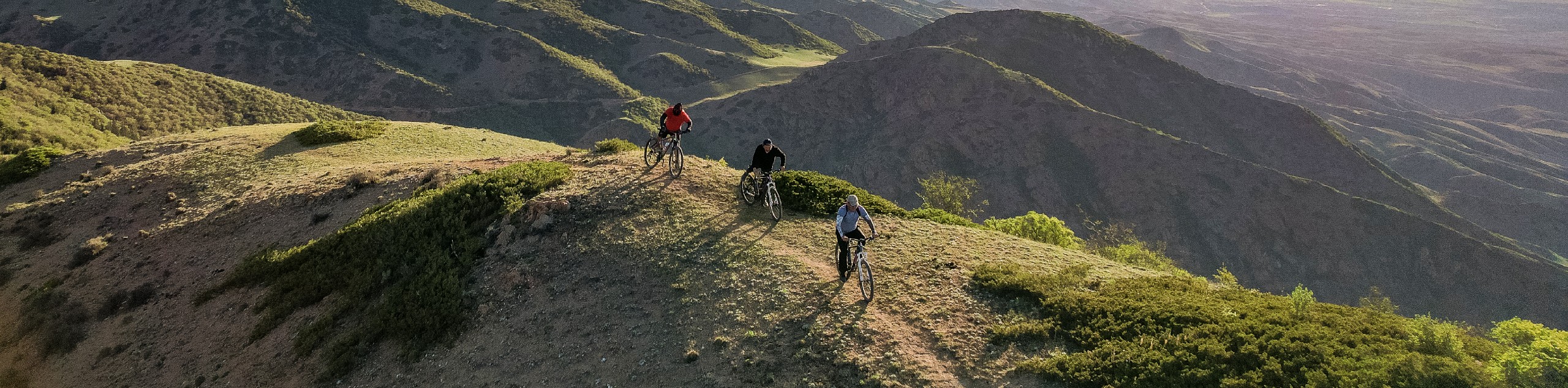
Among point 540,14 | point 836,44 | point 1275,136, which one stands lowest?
point 1275,136

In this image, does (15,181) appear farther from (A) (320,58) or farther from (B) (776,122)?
(A) (320,58)

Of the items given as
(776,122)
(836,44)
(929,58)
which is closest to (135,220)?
(776,122)

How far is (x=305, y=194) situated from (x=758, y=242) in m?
19.1

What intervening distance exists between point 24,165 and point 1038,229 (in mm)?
49585

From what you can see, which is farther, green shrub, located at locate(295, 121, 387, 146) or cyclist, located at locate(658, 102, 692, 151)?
green shrub, located at locate(295, 121, 387, 146)

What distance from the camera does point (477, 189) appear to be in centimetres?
1820

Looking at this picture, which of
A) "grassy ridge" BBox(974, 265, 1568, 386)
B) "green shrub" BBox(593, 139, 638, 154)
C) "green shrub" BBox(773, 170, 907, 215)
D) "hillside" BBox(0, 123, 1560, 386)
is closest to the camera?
"grassy ridge" BBox(974, 265, 1568, 386)

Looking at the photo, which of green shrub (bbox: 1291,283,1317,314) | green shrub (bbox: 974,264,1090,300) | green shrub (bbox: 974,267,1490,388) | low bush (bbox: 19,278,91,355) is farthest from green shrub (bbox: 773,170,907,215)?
low bush (bbox: 19,278,91,355)

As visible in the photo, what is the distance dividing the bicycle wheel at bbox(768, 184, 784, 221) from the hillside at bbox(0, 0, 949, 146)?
85698 mm

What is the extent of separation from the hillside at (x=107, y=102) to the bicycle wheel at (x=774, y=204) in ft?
163

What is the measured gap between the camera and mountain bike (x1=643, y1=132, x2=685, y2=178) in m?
19.5

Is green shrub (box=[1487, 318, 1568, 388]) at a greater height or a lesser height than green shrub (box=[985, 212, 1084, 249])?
greater

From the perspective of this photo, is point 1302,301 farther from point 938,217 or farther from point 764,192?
point 764,192

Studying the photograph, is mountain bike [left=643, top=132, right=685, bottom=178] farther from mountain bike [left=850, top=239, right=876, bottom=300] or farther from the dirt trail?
mountain bike [left=850, top=239, right=876, bottom=300]
